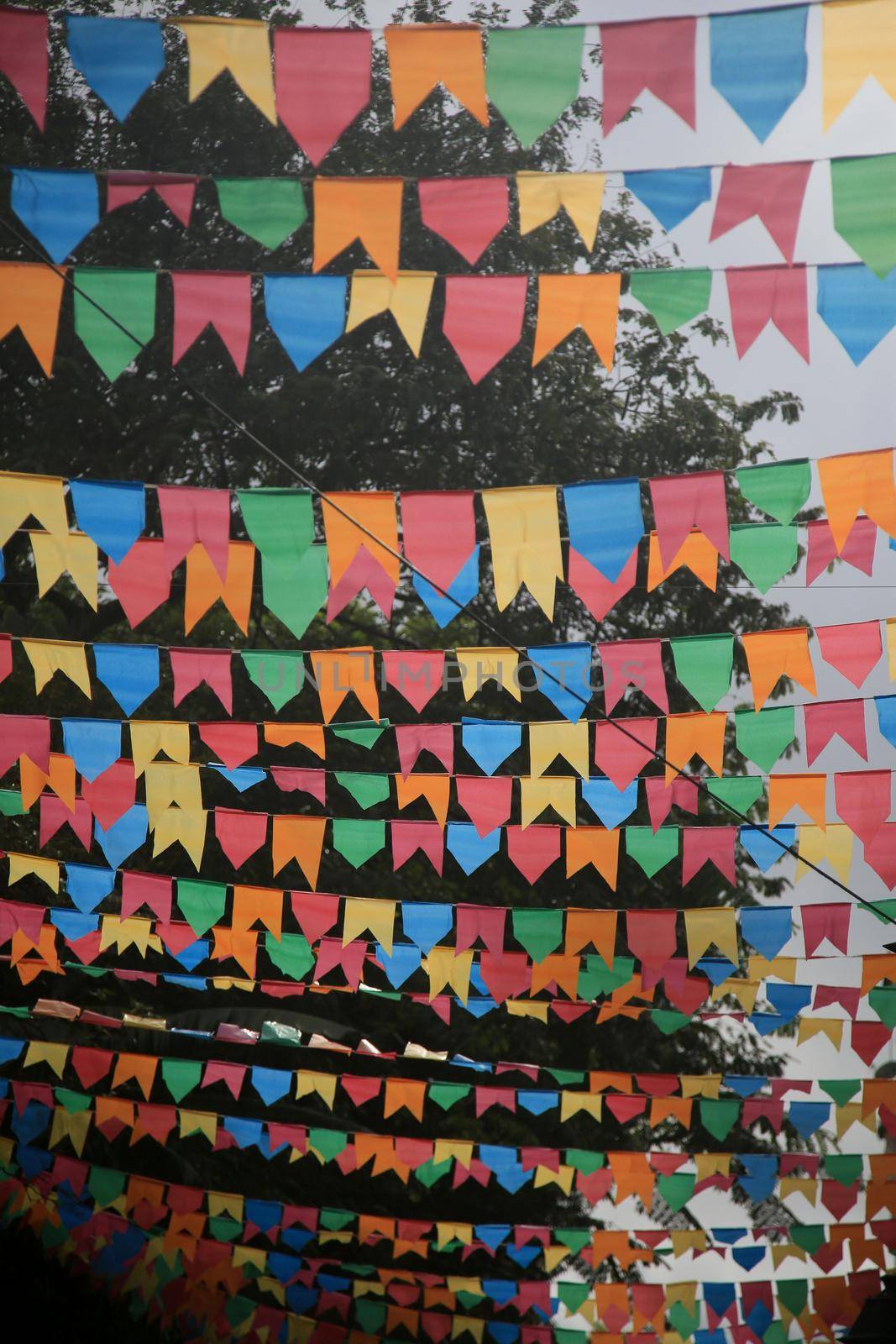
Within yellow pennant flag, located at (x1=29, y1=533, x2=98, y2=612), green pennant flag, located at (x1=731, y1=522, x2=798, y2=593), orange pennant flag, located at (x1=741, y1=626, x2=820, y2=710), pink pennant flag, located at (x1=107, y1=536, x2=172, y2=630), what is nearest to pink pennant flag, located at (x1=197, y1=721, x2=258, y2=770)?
pink pennant flag, located at (x1=107, y1=536, x2=172, y2=630)

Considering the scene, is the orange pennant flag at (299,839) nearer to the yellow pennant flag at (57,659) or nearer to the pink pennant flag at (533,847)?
the pink pennant flag at (533,847)

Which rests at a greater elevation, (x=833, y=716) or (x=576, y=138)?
(x=576, y=138)

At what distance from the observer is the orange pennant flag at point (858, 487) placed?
3.85 m

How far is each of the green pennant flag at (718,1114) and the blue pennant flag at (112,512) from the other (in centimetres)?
530

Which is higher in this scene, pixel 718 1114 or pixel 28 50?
pixel 28 50

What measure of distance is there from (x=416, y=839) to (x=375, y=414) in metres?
5.08

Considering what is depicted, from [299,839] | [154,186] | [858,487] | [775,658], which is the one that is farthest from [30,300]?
[299,839]

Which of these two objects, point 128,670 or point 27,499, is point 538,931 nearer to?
point 128,670

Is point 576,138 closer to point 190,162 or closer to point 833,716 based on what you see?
point 190,162

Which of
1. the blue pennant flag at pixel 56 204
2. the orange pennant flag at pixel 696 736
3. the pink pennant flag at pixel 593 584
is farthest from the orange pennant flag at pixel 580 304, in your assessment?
the orange pennant flag at pixel 696 736

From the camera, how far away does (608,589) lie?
4.32m

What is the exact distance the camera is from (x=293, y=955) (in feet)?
23.1

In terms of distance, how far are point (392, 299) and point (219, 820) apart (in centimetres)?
312

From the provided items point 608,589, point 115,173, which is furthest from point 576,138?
point 115,173
